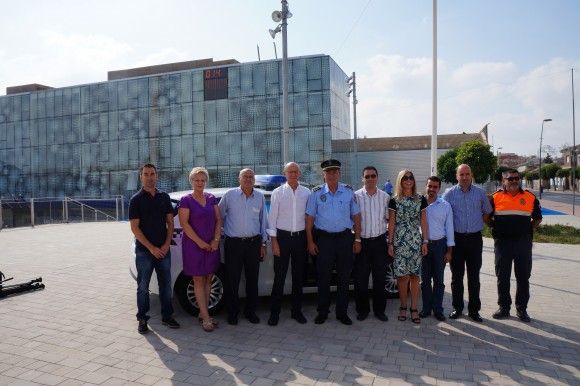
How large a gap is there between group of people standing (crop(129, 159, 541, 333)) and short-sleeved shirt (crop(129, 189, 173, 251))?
0.08 meters

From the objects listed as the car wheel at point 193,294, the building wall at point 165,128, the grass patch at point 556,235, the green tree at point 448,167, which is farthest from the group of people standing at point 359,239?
the building wall at point 165,128

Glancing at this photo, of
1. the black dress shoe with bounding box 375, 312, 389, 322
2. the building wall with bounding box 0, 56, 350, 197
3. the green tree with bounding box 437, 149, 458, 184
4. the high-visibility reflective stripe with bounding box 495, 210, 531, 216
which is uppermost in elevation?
the building wall with bounding box 0, 56, 350, 197

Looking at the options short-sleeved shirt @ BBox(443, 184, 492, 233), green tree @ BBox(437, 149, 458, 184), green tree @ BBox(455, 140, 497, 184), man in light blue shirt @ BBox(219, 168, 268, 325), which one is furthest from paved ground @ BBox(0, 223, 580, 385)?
green tree @ BBox(437, 149, 458, 184)

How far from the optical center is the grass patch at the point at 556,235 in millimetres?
11406

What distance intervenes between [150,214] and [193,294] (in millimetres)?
1275

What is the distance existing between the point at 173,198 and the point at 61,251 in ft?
22.1

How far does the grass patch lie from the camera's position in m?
11.4

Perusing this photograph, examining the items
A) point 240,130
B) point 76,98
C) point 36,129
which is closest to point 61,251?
point 240,130

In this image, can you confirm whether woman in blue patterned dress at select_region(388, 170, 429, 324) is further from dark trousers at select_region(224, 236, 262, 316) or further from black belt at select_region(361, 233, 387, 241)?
dark trousers at select_region(224, 236, 262, 316)

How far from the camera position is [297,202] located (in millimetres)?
5109

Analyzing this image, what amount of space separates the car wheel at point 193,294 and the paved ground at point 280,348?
173mm

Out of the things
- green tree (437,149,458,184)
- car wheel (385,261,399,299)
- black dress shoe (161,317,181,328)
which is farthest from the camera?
green tree (437,149,458,184)

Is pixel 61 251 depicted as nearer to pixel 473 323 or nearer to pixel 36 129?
pixel 473 323

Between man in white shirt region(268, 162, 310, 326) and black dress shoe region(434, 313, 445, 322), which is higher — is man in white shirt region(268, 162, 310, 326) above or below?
above
